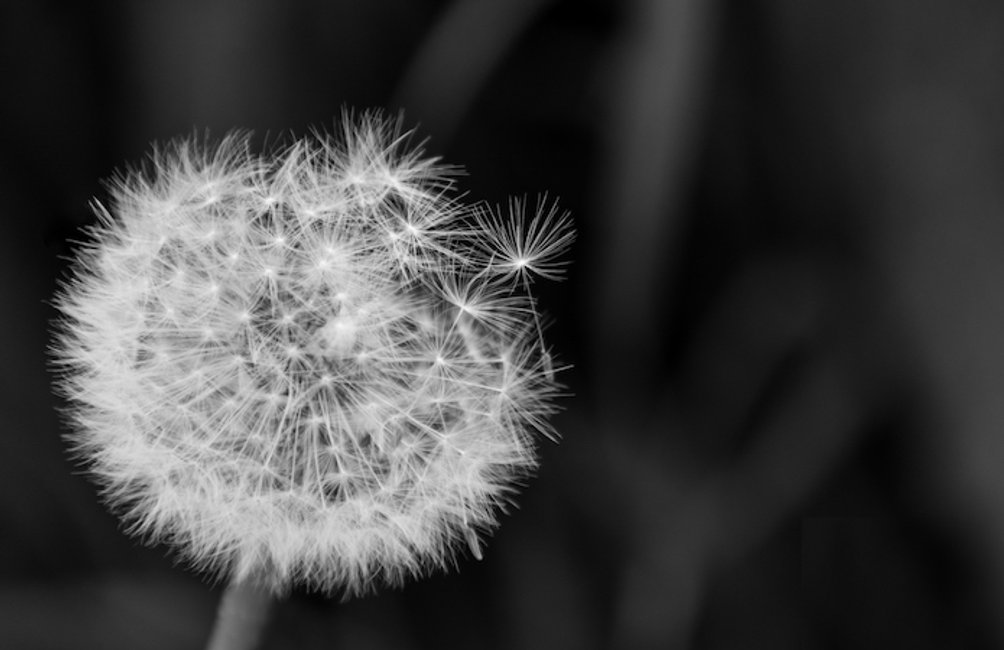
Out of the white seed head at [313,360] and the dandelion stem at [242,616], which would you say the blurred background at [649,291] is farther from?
the white seed head at [313,360]


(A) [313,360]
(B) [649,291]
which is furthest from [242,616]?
(B) [649,291]

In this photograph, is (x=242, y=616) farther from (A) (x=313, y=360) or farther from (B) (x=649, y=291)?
(B) (x=649, y=291)

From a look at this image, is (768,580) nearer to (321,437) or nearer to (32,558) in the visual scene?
(321,437)

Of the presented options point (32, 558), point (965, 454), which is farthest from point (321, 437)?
point (965, 454)

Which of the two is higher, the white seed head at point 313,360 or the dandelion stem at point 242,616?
the white seed head at point 313,360

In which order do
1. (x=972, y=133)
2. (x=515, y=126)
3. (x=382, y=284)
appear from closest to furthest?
(x=382, y=284)
(x=972, y=133)
(x=515, y=126)

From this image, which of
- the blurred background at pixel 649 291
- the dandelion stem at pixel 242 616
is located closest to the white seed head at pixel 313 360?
the dandelion stem at pixel 242 616

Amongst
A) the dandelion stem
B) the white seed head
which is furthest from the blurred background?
the white seed head
